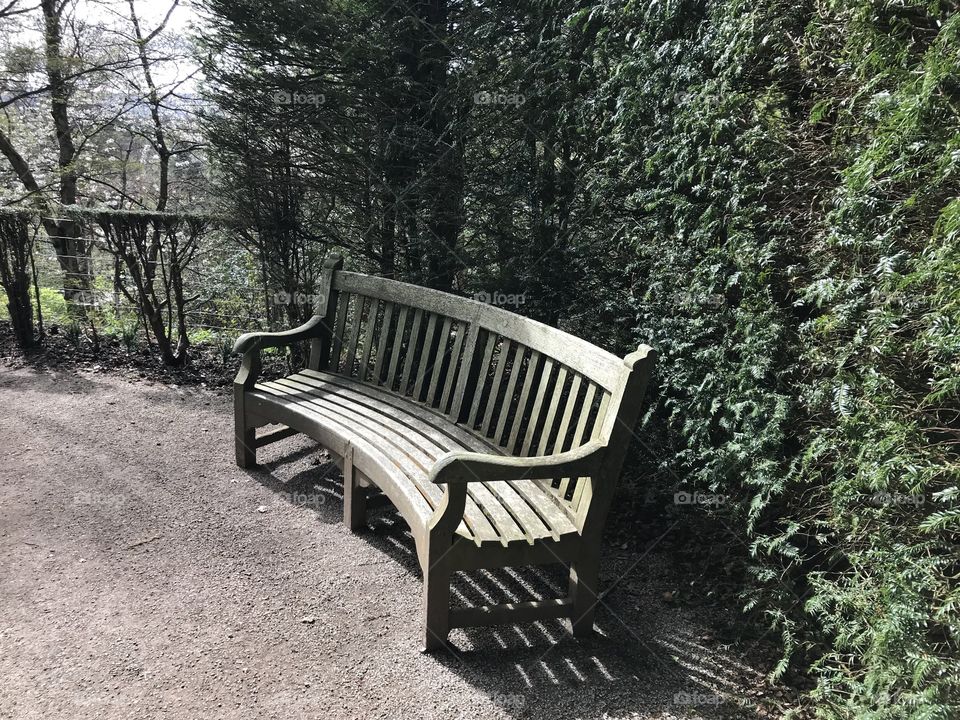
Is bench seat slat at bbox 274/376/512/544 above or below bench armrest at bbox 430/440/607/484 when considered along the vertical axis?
below

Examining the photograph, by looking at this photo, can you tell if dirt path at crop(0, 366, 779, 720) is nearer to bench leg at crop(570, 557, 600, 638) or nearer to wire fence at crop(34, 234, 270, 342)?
bench leg at crop(570, 557, 600, 638)

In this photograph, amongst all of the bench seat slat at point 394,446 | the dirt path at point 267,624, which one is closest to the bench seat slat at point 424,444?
the bench seat slat at point 394,446

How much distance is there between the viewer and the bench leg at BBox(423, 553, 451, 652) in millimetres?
2785

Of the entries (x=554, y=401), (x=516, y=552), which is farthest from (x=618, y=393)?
(x=516, y=552)

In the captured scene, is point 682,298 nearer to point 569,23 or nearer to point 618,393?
point 618,393

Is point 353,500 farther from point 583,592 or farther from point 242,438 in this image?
point 583,592

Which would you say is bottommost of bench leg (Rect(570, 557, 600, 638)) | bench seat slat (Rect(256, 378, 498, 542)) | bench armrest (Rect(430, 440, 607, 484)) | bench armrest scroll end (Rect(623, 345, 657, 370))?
bench leg (Rect(570, 557, 600, 638))

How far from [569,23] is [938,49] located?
2288 mm

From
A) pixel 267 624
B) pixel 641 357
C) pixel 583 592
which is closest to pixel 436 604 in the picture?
pixel 583 592

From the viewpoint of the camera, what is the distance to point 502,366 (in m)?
3.62

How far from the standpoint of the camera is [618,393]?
109 inches

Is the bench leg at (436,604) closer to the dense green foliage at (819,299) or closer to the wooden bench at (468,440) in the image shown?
the wooden bench at (468,440)

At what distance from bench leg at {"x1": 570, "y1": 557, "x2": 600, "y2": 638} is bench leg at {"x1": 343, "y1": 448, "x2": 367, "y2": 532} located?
141 cm

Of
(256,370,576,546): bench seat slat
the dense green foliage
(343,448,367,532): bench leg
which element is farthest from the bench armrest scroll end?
(343,448,367,532): bench leg
